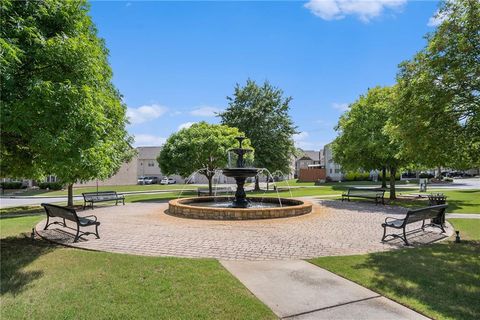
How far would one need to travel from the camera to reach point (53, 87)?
→ 587 cm

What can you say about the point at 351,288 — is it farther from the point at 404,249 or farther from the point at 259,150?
the point at 259,150

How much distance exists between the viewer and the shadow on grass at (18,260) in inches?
217

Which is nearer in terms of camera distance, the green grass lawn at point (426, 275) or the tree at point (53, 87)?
the green grass lawn at point (426, 275)

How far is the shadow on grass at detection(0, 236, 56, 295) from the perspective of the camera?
18.1 feet

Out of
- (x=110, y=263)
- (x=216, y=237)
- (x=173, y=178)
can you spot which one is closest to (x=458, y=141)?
(x=216, y=237)

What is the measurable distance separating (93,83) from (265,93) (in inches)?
1254

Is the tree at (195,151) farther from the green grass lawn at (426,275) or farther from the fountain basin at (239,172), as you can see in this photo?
the green grass lawn at (426,275)

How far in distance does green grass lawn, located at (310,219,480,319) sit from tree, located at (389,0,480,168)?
9.73ft

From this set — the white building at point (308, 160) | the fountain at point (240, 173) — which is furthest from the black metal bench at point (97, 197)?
the white building at point (308, 160)

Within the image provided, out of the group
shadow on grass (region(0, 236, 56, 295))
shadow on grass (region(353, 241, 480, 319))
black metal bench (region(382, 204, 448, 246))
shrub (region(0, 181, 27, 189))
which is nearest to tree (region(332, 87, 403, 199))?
Result: black metal bench (region(382, 204, 448, 246))

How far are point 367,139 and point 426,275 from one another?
14214 millimetres

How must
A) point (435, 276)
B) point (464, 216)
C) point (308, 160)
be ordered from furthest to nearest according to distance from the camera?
point (308, 160)
point (464, 216)
point (435, 276)

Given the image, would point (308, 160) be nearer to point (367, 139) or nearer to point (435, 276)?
point (367, 139)

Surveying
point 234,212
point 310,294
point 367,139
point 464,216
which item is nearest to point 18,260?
point 310,294
